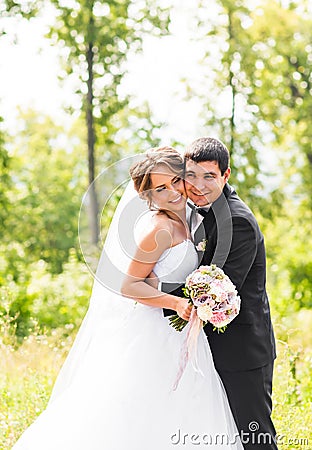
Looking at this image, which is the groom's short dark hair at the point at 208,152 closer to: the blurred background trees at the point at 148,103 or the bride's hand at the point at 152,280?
the bride's hand at the point at 152,280

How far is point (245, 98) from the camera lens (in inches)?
493

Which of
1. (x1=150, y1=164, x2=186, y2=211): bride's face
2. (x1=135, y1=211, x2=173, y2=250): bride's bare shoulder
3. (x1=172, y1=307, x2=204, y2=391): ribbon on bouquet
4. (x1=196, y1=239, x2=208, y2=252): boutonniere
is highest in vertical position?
(x1=150, y1=164, x2=186, y2=211): bride's face

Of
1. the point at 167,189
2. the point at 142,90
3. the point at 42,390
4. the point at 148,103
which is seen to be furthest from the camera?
the point at 148,103

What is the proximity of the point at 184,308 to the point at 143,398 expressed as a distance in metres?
0.54

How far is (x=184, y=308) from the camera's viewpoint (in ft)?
11.8

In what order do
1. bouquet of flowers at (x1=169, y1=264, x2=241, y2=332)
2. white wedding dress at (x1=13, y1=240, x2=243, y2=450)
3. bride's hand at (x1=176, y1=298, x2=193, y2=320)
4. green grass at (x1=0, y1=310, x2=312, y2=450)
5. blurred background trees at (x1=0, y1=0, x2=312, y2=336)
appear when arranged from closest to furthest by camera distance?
bouquet of flowers at (x1=169, y1=264, x2=241, y2=332)
bride's hand at (x1=176, y1=298, x2=193, y2=320)
white wedding dress at (x1=13, y1=240, x2=243, y2=450)
green grass at (x1=0, y1=310, x2=312, y2=450)
blurred background trees at (x1=0, y1=0, x2=312, y2=336)

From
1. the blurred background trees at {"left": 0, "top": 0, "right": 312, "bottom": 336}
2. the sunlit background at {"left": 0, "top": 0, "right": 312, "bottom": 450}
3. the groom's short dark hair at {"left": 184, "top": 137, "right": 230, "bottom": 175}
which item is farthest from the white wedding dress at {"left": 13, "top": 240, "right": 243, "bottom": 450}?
the sunlit background at {"left": 0, "top": 0, "right": 312, "bottom": 450}

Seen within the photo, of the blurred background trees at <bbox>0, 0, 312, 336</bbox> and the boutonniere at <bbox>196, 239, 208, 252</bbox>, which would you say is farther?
the blurred background trees at <bbox>0, 0, 312, 336</bbox>

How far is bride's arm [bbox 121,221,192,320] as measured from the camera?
363 centimetres

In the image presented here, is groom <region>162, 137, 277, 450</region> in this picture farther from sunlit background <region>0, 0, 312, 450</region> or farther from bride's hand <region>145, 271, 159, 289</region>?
sunlit background <region>0, 0, 312, 450</region>

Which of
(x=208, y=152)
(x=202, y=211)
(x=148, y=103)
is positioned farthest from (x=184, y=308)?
(x=148, y=103)

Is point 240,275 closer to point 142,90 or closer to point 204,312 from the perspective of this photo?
point 204,312

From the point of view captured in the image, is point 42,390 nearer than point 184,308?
No

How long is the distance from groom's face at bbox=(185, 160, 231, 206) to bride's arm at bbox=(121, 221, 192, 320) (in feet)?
0.81
